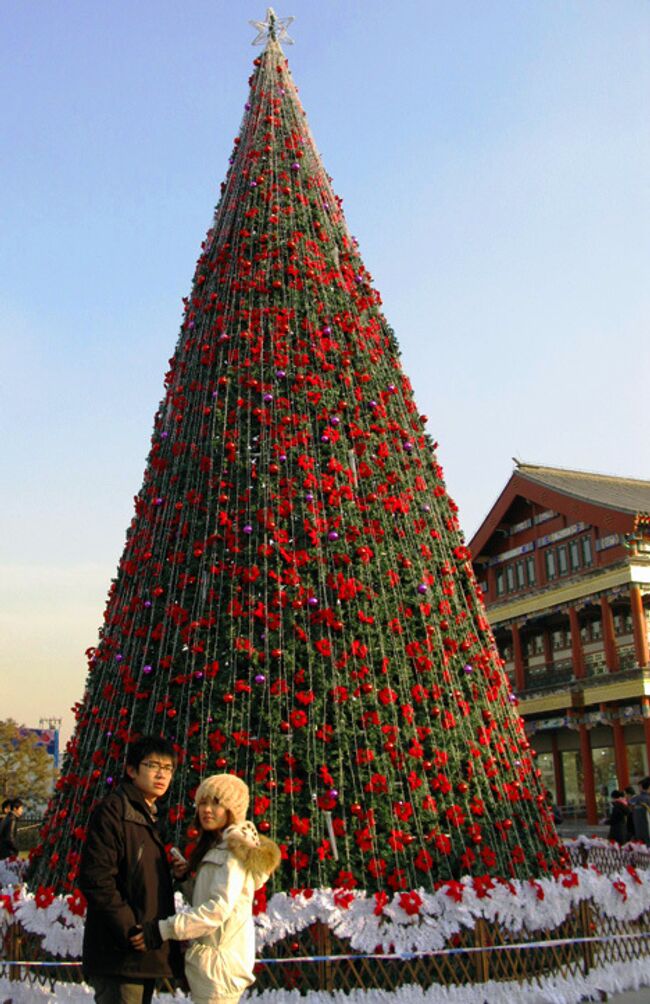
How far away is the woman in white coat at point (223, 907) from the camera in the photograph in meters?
3.37

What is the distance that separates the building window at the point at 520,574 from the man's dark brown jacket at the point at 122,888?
30.1m

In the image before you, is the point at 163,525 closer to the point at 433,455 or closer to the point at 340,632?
the point at 340,632

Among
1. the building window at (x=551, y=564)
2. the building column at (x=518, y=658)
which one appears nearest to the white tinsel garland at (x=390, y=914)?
the building window at (x=551, y=564)

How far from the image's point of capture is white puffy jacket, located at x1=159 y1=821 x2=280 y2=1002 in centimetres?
341

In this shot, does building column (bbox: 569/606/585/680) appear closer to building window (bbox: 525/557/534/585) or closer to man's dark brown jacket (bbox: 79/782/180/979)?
building window (bbox: 525/557/534/585)

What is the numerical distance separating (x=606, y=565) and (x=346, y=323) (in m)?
21.9

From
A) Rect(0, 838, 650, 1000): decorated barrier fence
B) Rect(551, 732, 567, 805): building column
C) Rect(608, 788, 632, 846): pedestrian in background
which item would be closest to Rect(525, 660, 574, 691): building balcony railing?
Rect(551, 732, 567, 805): building column

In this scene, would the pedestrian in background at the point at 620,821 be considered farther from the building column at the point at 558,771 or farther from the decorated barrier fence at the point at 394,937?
the building column at the point at 558,771

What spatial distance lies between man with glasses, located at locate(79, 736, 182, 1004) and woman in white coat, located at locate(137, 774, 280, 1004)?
0.11 m

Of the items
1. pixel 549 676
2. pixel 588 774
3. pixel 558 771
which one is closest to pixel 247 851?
pixel 588 774

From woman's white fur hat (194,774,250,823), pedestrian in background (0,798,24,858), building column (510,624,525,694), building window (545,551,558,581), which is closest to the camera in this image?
woman's white fur hat (194,774,250,823)

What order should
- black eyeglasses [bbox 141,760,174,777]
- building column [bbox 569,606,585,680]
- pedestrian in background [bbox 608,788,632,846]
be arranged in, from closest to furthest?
1. black eyeglasses [bbox 141,760,174,777]
2. pedestrian in background [bbox 608,788,632,846]
3. building column [bbox 569,606,585,680]

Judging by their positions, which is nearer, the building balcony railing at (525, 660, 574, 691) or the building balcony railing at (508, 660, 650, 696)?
the building balcony railing at (508, 660, 650, 696)

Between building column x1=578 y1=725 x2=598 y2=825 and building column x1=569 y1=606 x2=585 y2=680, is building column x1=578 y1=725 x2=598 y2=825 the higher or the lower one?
the lower one
